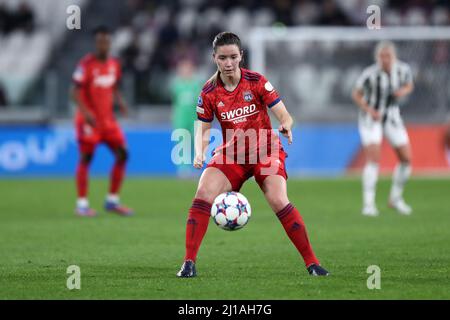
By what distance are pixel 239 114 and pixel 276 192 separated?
691 mm

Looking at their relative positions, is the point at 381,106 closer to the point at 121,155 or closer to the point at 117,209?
the point at 121,155

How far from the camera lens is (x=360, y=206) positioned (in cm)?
1495

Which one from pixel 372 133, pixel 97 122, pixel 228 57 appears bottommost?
pixel 228 57

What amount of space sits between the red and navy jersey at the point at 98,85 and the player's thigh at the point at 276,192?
21.6ft

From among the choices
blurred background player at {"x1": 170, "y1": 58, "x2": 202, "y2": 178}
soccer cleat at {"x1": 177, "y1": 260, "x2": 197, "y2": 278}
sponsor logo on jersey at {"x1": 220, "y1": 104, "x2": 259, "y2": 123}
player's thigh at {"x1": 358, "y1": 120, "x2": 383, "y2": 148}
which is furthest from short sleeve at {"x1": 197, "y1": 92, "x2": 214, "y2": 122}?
blurred background player at {"x1": 170, "y1": 58, "x2": 202, "y2": 178}

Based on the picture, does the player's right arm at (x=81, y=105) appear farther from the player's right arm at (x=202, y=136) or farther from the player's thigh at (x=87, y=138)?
the player's right arm at (x=202, y=136)

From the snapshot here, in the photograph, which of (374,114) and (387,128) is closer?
(374,114)

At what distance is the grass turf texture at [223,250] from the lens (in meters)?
7.31

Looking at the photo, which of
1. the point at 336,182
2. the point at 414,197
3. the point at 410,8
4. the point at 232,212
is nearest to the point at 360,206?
the point at 414,197

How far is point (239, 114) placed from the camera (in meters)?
8.13

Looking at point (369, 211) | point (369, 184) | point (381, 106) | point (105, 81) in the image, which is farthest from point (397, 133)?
point (105, 81)

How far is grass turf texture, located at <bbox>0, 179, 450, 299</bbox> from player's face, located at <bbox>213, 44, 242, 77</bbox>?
163cm

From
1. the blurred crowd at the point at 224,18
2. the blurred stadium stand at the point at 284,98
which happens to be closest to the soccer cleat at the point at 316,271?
the blurred stadium stand at the point at 284,98

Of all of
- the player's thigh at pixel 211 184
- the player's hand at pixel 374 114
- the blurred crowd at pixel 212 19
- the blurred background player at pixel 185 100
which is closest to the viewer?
the player's thigh at pixel 211 184
